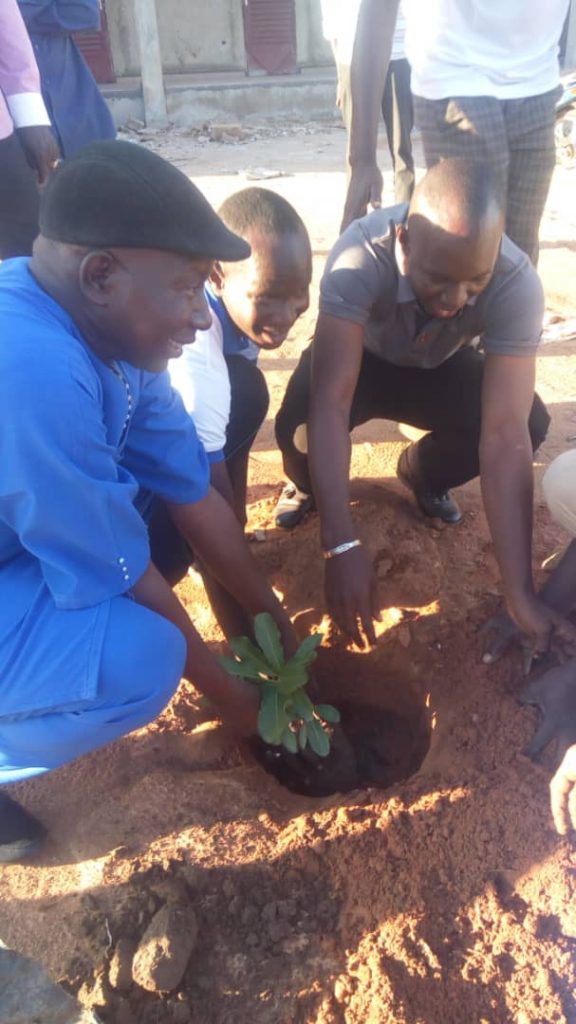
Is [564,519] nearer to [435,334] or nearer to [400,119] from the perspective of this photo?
[435,334]

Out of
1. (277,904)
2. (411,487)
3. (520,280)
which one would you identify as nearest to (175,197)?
(520,280)

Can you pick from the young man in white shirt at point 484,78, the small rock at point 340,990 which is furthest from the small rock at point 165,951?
the young man in white shirt at point 484,78

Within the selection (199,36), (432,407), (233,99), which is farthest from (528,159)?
(199,36)

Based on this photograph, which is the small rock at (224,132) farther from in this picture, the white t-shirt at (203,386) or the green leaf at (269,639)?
the green leaf at (269,639)

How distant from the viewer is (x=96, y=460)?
137 cm

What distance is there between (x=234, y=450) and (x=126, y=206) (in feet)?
3.62

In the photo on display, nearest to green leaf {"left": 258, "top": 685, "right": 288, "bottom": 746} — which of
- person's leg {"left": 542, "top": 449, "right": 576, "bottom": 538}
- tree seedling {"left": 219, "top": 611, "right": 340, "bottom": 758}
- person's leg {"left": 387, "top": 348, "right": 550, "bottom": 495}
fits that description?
tree seedling {"left": 219, "top": 611, "right": 340, "bottom": 758}

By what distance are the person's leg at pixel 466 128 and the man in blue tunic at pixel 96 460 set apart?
160cm

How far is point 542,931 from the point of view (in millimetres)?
1537

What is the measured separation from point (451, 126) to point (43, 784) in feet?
7.68

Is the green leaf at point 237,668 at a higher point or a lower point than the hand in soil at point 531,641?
higher

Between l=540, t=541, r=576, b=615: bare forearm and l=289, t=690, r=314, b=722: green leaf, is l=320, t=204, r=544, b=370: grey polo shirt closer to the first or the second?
l=540, t=541, r=576, b=615: bare forearm

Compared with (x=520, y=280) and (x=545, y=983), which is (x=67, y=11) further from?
(x=545, y=983)

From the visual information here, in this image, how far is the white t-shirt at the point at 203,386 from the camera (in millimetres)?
1845
